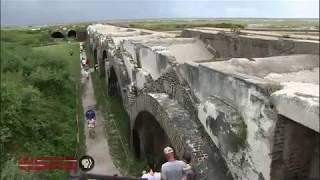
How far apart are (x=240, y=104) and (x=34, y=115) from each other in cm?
990

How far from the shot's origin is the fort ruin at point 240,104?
5.54 metres

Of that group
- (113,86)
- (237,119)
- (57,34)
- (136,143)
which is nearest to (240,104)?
(237,119)

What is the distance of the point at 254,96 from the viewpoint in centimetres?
589

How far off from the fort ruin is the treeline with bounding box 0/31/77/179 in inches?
132

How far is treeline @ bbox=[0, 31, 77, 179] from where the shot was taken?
509 inches

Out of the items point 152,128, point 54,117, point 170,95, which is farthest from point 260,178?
point 54,117

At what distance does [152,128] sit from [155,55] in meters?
2.93

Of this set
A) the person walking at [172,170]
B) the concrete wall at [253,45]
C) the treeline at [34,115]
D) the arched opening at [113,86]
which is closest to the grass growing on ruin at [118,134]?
the arched opening at [113,86]

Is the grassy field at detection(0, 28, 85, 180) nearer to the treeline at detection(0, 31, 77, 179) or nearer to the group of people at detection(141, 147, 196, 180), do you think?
the treeline at detection(0, 31, 77, 179)

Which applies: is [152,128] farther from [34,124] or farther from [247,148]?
[247,148]

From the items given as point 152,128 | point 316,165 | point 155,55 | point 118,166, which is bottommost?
point 118,166

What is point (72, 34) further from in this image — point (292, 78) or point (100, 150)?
point (292, 78)

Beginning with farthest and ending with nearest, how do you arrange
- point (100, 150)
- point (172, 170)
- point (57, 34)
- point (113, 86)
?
point (57, 34) → point (113, 86) → point (100, 150) → point (172, 170)

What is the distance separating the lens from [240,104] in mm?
6320
